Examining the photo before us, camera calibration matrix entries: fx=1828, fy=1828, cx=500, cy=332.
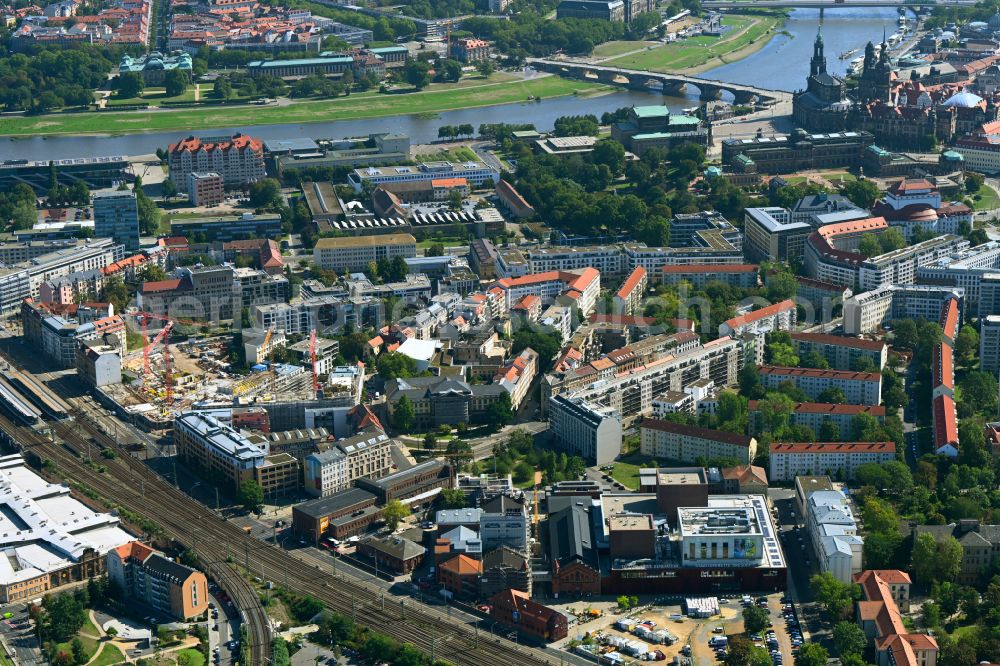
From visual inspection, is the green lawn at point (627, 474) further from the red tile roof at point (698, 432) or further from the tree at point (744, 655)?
the tree at point (744, 655)

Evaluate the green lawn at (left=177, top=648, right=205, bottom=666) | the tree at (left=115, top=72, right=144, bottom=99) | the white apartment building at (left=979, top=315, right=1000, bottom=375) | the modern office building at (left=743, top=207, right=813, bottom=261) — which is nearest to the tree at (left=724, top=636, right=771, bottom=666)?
the green lawn at (left=177, top=648, right=205, bottom=666)

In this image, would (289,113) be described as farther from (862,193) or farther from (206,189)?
(862,193)

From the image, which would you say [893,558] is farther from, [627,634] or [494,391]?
[494,391]

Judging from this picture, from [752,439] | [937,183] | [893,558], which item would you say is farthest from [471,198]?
[893,558]

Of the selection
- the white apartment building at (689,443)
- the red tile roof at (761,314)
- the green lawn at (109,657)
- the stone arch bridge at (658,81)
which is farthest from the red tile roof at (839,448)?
the stone arch bridge at (658,81)

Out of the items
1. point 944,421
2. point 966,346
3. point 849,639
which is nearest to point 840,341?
point 966,346
